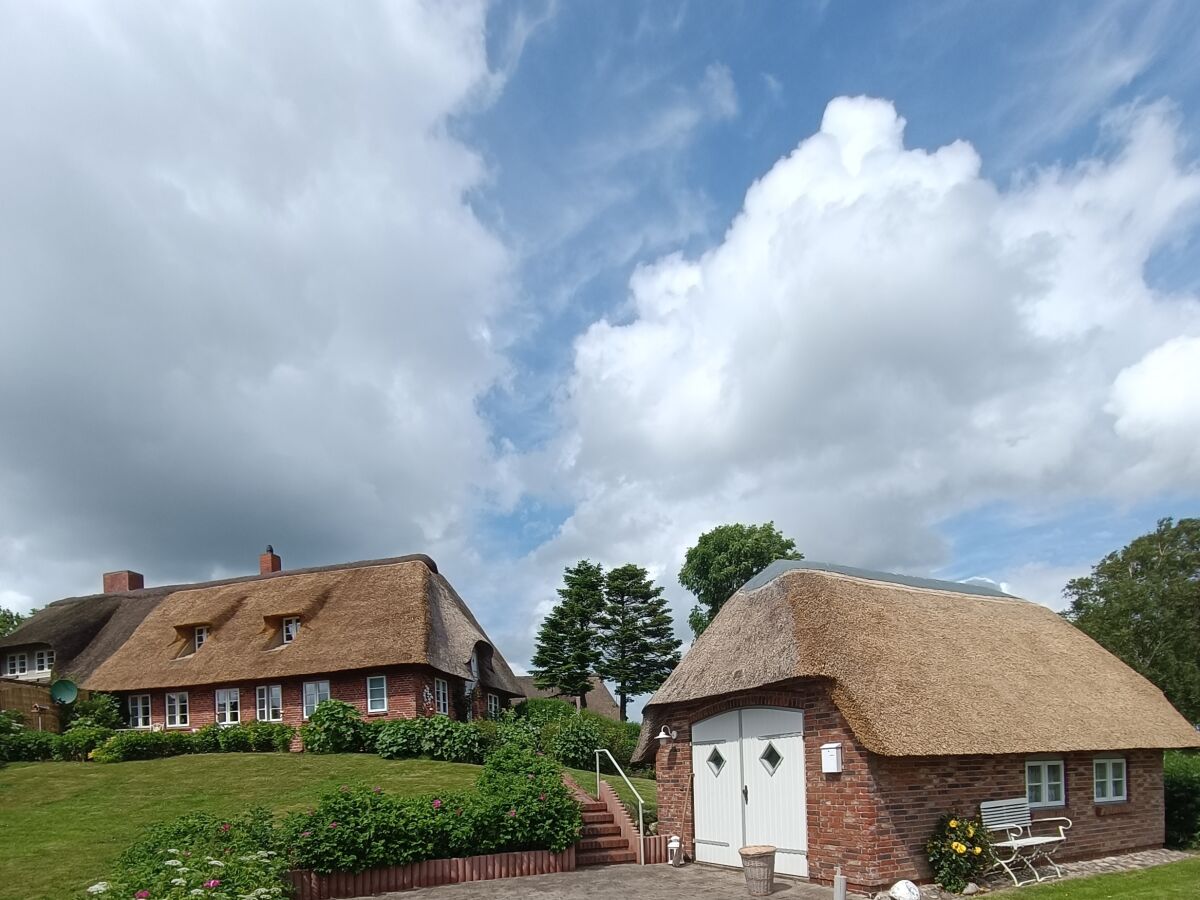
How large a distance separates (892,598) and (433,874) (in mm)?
8978

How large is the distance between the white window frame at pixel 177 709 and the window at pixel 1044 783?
2426cm

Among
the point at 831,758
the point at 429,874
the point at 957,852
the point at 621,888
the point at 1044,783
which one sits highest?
the point at 831,758

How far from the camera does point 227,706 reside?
27938 mm

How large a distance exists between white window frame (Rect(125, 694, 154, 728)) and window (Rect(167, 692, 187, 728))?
2.75 feet

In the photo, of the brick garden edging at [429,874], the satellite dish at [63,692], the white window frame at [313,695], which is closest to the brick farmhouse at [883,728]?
the brick garden edging at [429,874]

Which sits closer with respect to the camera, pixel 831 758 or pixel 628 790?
pixel 831 758

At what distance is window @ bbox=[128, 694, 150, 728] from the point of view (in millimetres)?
28828

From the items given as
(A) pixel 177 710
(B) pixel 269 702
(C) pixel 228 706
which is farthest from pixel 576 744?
(A) pixel 177 710

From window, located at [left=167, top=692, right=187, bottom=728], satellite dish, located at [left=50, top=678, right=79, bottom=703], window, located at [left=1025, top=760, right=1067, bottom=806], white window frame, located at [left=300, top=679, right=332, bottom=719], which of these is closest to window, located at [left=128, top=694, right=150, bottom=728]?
window, located at [left=167, top=692, right=187, bottom=728]

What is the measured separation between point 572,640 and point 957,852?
3733 centimetres

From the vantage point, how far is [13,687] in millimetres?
26547

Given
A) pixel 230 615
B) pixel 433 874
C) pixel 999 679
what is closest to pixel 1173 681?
pixel 999 679

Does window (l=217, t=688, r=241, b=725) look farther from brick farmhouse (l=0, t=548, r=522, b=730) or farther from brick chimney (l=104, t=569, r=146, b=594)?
brick chimney (l=104, t=569, r=146, b=594)

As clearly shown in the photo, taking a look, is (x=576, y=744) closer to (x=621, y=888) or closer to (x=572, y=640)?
(x=621, y=888)
